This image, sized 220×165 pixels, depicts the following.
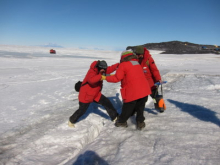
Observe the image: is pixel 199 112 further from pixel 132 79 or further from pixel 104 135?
pixel 104 135

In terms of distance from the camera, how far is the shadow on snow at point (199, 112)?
341 centimetres

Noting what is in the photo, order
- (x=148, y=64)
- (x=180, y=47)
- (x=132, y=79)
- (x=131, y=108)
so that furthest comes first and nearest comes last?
(x=180, y=47) → (x=148, y=64) → (x=131, y=108) → (x=132, y=79)

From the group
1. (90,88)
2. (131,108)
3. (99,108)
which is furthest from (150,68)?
(99,108)

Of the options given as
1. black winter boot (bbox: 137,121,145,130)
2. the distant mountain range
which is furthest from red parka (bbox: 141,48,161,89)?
the distant mountain range

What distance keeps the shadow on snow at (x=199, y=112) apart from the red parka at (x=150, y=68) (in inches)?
40.1

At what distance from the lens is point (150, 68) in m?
3.75

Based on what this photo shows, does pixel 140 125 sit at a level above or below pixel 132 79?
below

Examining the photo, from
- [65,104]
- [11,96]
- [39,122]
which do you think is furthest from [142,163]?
[11,96]

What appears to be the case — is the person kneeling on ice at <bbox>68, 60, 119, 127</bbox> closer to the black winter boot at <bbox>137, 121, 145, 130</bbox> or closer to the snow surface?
the snow surface

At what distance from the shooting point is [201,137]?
107 inches

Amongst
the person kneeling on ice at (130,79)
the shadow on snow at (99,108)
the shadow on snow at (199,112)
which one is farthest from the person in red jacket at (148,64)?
the shadow on snow at (99,108)

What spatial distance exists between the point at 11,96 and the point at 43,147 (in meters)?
2.97

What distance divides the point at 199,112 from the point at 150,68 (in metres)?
1.42

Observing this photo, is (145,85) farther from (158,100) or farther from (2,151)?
(2,151)
